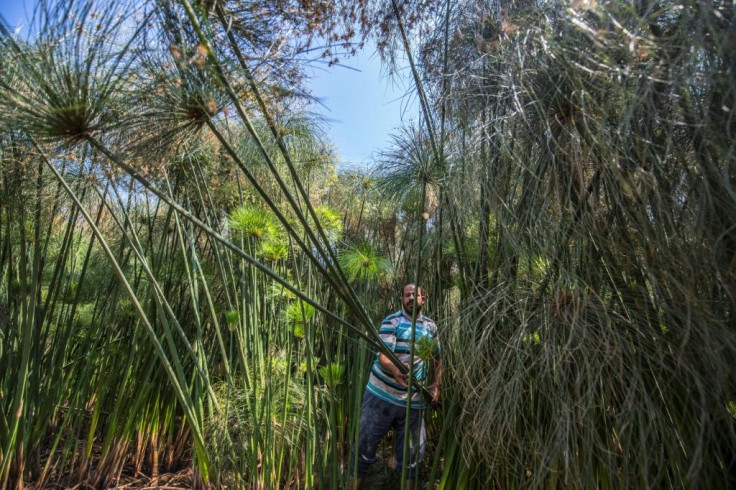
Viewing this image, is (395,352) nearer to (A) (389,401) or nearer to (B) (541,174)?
(A) (389,401)

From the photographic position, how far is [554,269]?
1.55m

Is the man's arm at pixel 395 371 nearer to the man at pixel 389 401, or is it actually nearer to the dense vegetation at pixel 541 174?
the man at pixel 389 401

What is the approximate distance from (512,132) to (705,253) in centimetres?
69

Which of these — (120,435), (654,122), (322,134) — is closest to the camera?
(654,122)

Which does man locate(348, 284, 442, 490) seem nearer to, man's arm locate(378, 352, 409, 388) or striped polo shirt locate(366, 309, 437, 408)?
striped polo shirt locate(366, 309, 437, 408)

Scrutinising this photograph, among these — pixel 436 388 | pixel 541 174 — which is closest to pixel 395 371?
pixel 436 388

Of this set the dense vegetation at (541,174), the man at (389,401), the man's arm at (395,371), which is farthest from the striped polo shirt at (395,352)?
the dense vegetation at (541,174)

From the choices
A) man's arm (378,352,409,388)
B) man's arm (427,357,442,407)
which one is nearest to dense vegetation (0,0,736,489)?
man's arm (427,357,442,407)

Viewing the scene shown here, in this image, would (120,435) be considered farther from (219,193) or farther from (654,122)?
(654,122)

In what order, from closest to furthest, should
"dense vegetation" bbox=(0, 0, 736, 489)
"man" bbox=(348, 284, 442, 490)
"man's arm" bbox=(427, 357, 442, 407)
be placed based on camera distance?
"dense vegetation" bbox=(0, 0, 736, 489)
"man's arm" bbox=(427, 357, 442, 407)
"man" bbox=(348, 284, 442, 490)

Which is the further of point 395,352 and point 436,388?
point 395,352

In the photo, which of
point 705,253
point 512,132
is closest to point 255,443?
point 512,132

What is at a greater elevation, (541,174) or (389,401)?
(541,174)

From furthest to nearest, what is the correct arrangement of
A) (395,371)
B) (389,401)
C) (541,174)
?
(389,401)
(395,371)
(541,174)
